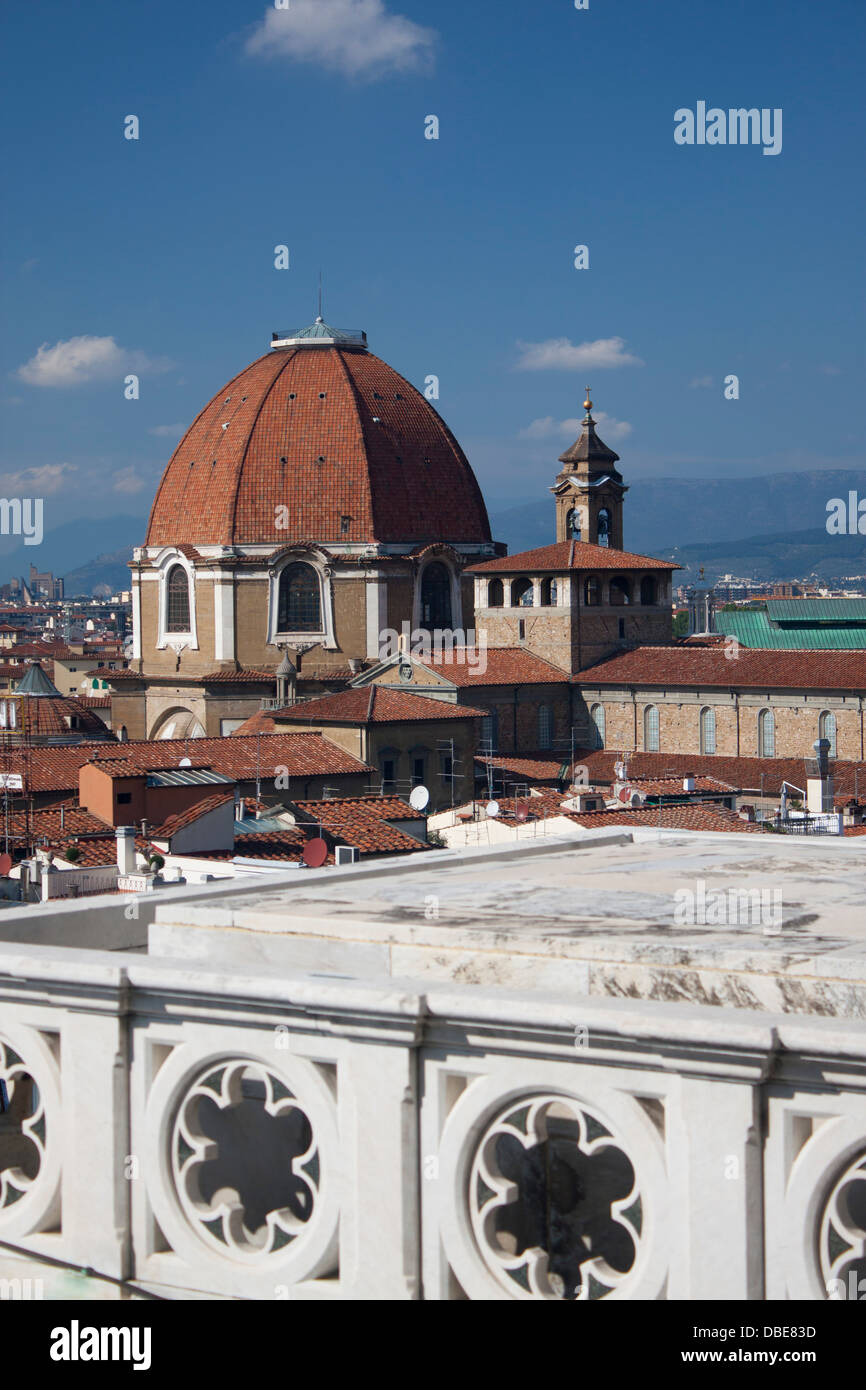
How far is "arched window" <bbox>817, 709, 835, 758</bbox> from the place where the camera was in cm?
4094

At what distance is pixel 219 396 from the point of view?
50.3m

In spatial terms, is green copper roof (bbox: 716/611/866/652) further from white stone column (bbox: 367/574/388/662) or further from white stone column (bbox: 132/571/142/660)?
white stone column (bbox: 132/571/142/660)

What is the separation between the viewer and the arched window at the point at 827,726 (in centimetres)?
4094

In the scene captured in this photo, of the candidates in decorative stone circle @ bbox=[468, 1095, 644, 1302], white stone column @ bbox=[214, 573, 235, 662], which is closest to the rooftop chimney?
decorative stone circle @ bbox=[468, 1095, 644, 1302]

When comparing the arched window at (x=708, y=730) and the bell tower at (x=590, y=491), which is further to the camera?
the bell tower at (x=590, y=491)

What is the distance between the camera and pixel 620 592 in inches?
1859

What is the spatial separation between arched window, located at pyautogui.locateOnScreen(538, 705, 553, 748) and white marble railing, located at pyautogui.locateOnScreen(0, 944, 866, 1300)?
3915 centimetres

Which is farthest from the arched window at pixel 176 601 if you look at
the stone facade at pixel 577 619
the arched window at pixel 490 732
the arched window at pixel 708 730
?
the arched window at pixel 708 730

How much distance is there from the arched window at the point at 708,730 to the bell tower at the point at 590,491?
9566mm

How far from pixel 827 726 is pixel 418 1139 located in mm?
36841

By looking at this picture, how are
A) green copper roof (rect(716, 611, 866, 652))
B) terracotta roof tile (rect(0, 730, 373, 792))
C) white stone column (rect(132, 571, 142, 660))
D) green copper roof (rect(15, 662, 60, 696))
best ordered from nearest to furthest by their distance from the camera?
1. terracotta roof tile (rect(0, 730, 373, 792))
2. green copper roof (rect(15, 662, 60, 696))
3. white stone column (rect(132, 571, 142, 660))
4. green copper roof (rect(716, 611, 866, 652))

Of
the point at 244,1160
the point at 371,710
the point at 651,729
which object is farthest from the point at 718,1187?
the point at 651,729

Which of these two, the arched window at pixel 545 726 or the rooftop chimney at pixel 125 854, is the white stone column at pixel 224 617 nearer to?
the arched window at pixel 545 726
